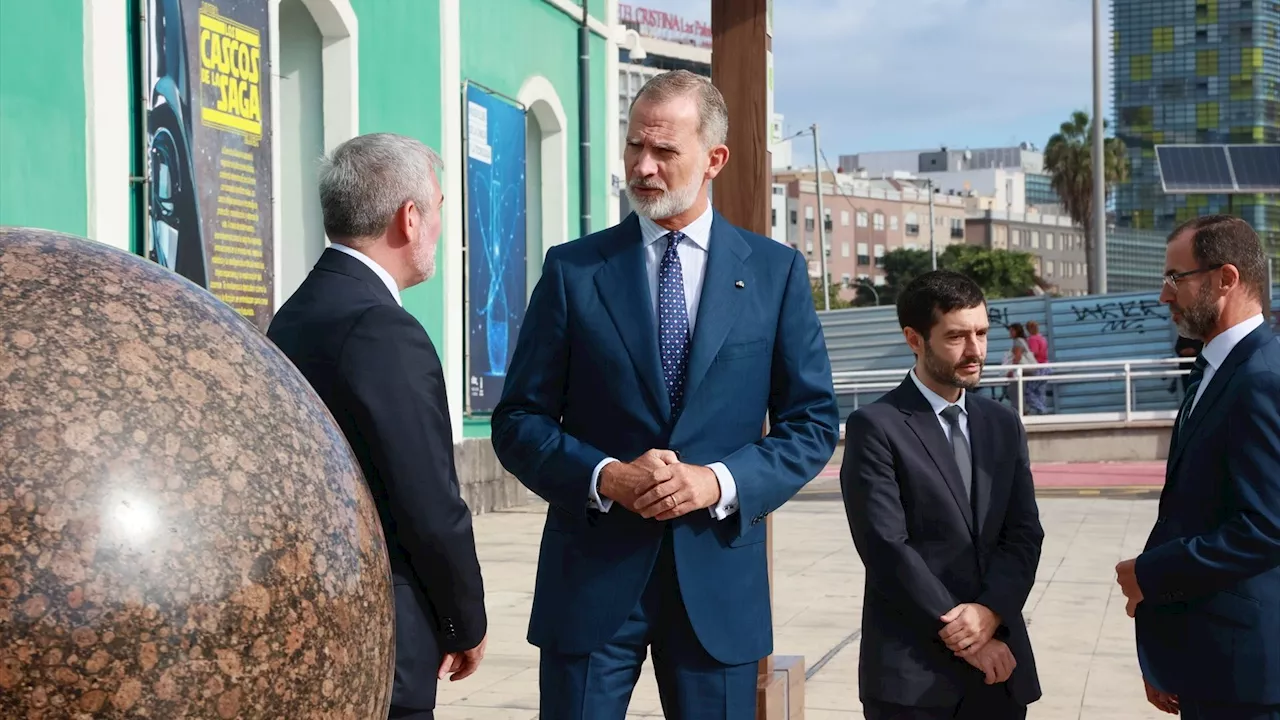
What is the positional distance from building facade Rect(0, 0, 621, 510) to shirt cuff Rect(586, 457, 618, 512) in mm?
5718

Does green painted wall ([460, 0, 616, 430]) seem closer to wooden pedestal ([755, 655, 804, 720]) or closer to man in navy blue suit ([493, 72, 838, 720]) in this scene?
wooden pedestal ([755, 655, 804, 720])

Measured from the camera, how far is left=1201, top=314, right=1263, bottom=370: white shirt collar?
3.75 metres

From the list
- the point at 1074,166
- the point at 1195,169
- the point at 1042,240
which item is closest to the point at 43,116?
the point at 1195,169

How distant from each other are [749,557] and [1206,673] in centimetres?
106

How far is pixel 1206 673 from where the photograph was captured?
3.64m

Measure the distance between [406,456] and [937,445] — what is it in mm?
1520

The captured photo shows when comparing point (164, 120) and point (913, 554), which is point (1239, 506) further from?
point (164, 120)

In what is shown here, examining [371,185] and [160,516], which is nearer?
[160,516]

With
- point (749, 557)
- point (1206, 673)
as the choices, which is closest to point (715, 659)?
point (749, 557)

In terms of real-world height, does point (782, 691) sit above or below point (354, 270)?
below

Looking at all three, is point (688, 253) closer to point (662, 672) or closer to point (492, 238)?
point (662, 672)

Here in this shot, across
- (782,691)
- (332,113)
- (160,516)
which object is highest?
(332,113)

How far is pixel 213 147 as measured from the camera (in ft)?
34.7

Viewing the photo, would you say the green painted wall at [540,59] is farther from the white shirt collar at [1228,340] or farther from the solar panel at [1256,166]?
the solar panel at [1256,166]
